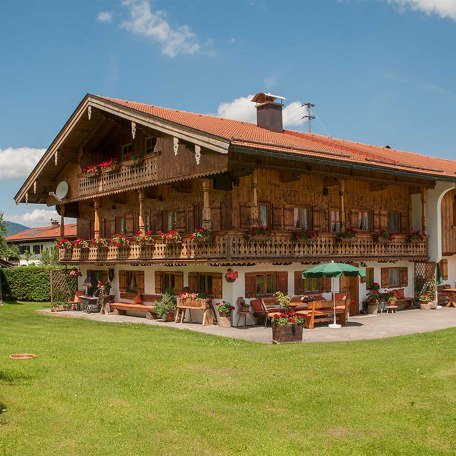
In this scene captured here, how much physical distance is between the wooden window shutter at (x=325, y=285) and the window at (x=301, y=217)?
88.6 inches

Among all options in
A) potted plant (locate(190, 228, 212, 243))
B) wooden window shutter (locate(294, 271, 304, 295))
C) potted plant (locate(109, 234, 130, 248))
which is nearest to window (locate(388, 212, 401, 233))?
wooden window shutter (locate(294, 271, 304, 295))

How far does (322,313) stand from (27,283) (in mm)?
22123

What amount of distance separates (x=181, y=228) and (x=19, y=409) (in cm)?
1604

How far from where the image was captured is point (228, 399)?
10133 mm

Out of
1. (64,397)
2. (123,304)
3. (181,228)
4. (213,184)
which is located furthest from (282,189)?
(64,397)

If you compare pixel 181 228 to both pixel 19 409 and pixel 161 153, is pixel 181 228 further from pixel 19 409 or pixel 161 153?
pixel 19 409

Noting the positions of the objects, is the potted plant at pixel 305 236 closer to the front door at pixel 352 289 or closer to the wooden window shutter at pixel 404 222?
the front door at pixel 352 289

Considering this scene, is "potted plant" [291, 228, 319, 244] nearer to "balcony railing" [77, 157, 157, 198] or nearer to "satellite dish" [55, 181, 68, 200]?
"balcony railing" [77, 157, 157, 198]

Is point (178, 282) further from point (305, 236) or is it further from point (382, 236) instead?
point (382, 236)

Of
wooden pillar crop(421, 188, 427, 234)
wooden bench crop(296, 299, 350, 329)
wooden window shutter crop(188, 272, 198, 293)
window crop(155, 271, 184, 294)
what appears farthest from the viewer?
wooden pillar crop(421, 188, 427, 234)

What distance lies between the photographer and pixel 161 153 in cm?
2450

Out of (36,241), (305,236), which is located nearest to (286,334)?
(305,236)

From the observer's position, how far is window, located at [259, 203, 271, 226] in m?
23.3

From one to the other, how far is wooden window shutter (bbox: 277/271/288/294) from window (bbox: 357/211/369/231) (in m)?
5.47
